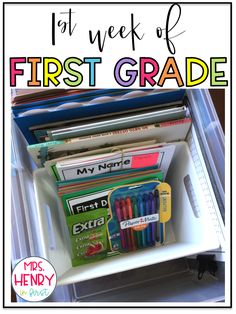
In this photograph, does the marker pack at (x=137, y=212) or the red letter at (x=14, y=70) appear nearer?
the red letter at (x=14, y=70)

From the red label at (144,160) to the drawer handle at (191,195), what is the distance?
0.09 metres

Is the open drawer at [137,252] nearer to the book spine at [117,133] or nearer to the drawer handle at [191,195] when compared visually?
the drawer handle at [191,195]

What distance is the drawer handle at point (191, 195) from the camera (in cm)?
75

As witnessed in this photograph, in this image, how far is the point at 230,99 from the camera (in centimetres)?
66

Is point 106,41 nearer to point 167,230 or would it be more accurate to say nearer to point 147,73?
point 147,73

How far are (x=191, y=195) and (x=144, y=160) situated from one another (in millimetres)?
147

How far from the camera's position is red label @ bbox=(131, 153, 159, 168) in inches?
28.8

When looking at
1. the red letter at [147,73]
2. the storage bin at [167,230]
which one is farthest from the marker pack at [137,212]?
the red letter at [147,73]

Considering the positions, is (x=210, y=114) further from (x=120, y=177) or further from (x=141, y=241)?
(x=141, y=241)

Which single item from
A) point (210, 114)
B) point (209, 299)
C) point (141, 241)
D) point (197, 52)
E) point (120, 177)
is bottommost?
point (209, 299)

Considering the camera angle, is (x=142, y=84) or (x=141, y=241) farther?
(x=141, y=241)

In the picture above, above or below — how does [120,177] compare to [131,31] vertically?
below

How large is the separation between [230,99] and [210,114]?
0.16ft
